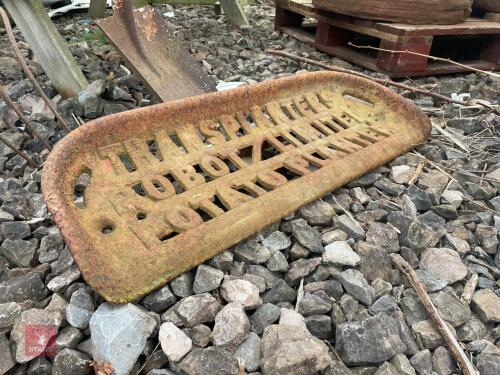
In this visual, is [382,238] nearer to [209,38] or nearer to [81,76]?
[81,76]

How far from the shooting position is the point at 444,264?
127 cm

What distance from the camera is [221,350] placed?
93cm

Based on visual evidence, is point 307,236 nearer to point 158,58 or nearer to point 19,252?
point 19,252

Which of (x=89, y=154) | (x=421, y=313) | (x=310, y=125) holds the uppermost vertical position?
(x=89, y=154)

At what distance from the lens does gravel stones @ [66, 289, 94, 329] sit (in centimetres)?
96

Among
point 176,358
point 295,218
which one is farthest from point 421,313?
point 176,358

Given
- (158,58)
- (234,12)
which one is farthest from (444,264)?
(234,12)

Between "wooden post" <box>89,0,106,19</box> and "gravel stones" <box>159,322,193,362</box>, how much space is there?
11.2 ft

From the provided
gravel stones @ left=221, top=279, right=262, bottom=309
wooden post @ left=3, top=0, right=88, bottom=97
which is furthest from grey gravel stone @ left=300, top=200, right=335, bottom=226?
wooden post @ left=3, top=0, right=88, bottom=97

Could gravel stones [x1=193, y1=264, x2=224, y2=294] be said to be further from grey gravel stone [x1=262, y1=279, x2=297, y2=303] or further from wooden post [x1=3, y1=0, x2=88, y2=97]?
wooden post [x1=3, y1=0, x2=88, y2=97]

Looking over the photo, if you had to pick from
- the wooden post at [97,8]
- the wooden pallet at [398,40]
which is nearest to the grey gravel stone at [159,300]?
the wooden pallet at [398,40]

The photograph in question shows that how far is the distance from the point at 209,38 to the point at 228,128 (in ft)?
7.42

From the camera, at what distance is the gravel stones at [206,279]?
1.07 m

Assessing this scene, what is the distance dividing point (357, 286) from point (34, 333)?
2.62ft
